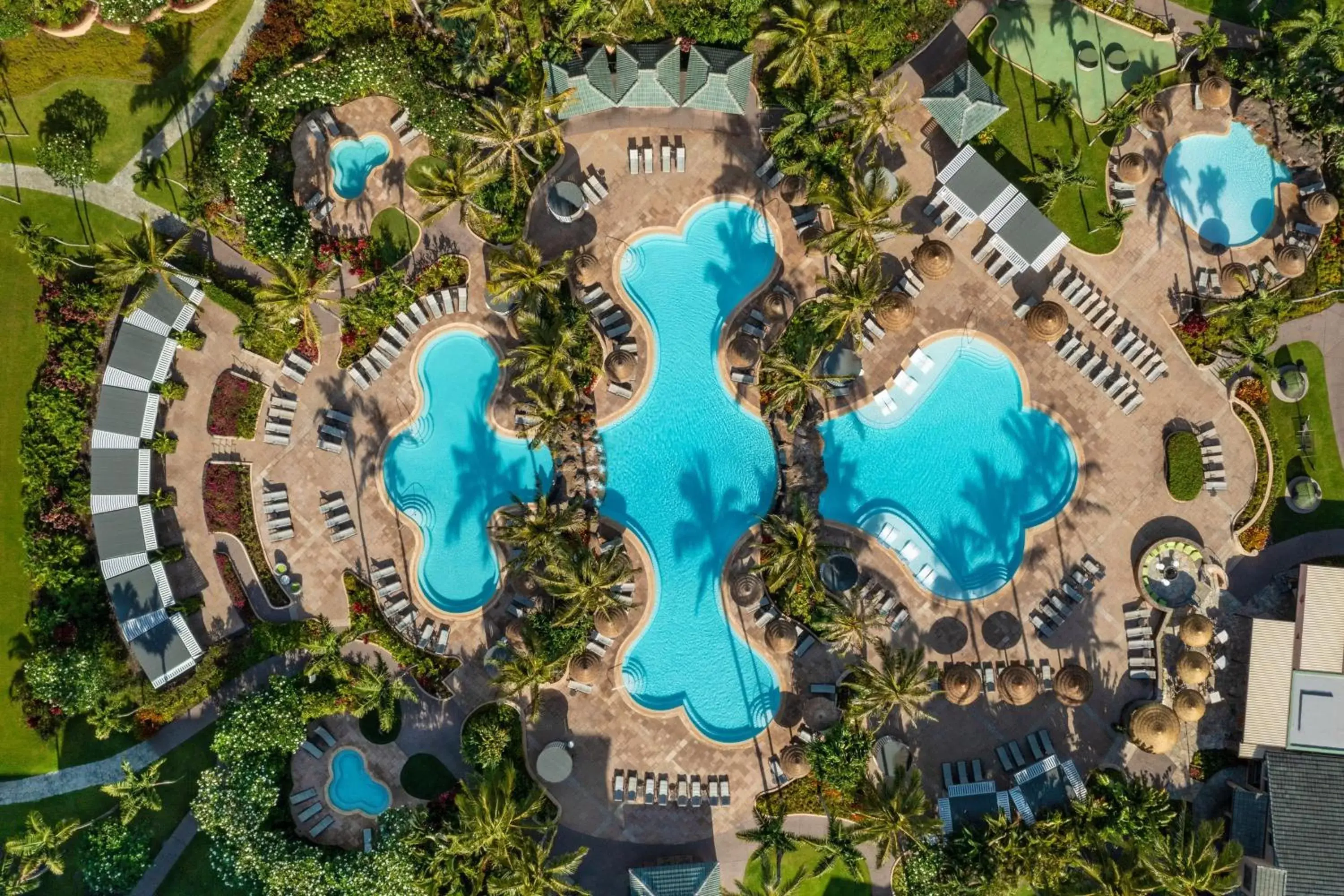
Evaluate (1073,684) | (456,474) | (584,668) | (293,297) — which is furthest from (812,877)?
(293,297)

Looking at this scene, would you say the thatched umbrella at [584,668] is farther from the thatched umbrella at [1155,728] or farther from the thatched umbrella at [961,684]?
the thatched umbrella at [1155,728]

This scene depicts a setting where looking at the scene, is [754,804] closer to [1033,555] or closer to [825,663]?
[825,663]

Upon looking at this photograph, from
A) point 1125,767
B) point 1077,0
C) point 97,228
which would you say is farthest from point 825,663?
point 97,228

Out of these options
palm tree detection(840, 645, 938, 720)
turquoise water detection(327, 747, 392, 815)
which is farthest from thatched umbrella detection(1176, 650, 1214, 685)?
turquoise water detection(327, 747, 392, 815)

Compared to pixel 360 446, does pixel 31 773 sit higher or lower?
lower

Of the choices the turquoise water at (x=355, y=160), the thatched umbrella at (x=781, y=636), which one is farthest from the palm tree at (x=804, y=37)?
the thatched umbrella at (x=781, y=636)

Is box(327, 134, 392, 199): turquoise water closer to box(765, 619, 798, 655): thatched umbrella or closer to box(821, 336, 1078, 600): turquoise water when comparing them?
box(821, 336, 1078, 600): turquoise water
